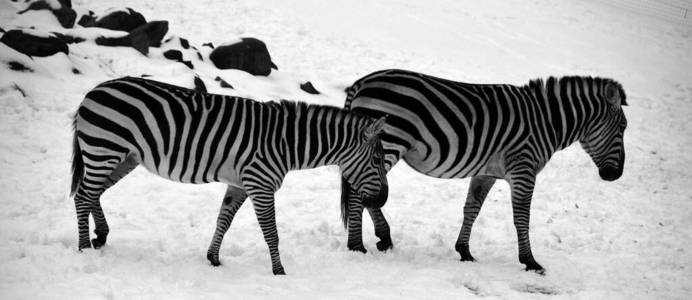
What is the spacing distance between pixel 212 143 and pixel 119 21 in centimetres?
1213

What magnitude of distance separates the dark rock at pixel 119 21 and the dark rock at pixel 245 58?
2607 millimetres

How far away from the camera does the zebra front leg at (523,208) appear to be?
25.7ft

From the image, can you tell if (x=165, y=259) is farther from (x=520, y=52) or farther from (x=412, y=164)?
(x=520, y=52)

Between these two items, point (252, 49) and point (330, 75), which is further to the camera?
point (330, 75)

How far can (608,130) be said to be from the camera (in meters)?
8.53

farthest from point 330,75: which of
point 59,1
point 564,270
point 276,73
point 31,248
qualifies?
point 31,248

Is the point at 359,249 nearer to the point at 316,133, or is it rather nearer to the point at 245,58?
the point at 316,133

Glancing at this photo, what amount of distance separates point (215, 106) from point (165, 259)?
6.07 ft

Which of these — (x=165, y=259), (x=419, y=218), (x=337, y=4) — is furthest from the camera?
(x=337, y=4)

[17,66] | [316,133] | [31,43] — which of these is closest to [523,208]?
[316,133]

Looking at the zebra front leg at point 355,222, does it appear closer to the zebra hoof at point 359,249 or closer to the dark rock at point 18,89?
the zebra hoof at point 359,249

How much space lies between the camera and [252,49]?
17.0 m

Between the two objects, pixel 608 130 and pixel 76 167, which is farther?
pixel 608 130

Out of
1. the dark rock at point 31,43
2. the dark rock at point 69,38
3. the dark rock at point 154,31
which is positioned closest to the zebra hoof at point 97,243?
the dark rock at point 31,43
